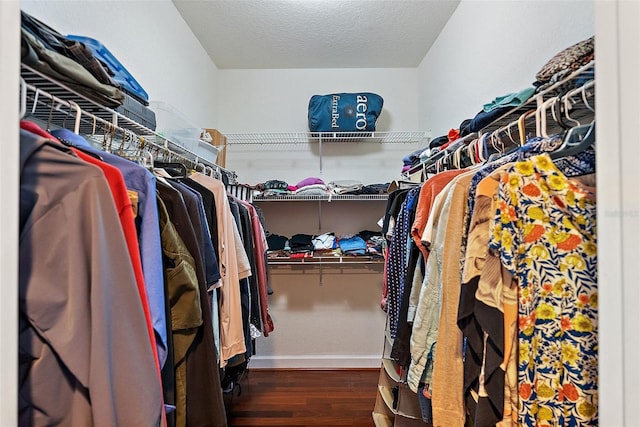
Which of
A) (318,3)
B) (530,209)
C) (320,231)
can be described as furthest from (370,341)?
(318,3)

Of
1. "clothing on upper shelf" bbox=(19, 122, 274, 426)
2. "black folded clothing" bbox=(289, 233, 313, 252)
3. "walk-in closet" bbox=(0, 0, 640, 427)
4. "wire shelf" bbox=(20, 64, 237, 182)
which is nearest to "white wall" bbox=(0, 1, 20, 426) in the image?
"walk-in closet" bbox=(0, 0, 640, 427)

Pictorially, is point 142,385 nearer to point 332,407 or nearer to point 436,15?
point 332,407

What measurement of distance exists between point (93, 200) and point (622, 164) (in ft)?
2.66

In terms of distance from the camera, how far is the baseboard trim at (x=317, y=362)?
8.81ft

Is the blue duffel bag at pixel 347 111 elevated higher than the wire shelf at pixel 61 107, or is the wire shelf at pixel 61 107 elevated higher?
the blue duffel bag at pixel 347 111

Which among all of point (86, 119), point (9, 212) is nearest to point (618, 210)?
point (9, 212)

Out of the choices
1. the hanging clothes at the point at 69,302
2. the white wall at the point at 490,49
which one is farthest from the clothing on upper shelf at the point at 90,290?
the white wall at the point at 490,49

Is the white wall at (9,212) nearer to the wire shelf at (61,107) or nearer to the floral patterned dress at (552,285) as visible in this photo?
the wire shelf at (61,107)

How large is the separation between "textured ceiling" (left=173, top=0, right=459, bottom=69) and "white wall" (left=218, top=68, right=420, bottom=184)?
9 centimetres

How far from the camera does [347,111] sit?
248 centimetres

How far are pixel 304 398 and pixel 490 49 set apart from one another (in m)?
2.37

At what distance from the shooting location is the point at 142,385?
0.61m

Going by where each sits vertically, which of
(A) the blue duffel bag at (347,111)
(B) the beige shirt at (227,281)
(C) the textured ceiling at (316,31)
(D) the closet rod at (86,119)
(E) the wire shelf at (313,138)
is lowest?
(B) the beige shirt at (227,281)

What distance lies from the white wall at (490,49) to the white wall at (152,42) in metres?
1.74
